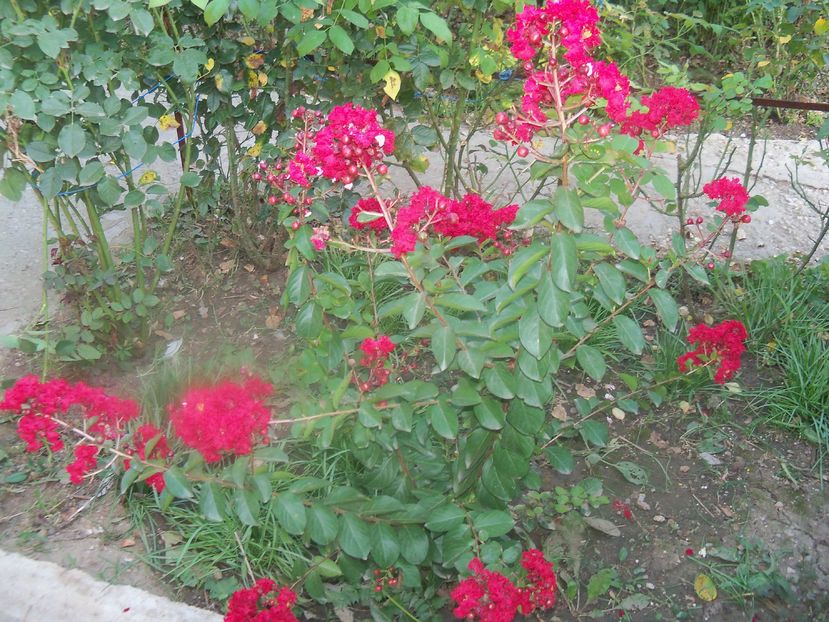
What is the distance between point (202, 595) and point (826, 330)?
7.63 feet

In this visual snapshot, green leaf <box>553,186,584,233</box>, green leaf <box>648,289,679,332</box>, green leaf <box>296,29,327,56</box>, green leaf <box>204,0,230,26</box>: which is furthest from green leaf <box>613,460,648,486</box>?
green leaf <box>204,0,230,26</box>

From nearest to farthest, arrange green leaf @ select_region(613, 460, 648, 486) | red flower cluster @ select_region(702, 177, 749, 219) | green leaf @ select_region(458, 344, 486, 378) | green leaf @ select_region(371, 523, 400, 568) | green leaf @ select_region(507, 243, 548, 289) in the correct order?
green leaf @ select_region(507, 243, 548, 289)
green leaf @ select_region(458, 344, 486, 378)
green leaf @ select_region(371, 523, 400, 568)
red flower cluster @ select_region(702, 177, 749, 219)
green leaf @ select_region(613, 460, 648, 486)

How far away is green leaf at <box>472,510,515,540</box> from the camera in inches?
74.0

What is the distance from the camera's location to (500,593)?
→ 5.46 ft

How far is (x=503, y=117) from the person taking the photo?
1526 mm

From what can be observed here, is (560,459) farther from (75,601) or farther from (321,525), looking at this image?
(75,601)

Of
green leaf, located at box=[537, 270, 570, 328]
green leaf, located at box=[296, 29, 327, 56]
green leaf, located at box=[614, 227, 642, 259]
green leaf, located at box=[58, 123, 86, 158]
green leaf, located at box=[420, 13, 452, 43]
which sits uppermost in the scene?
green leaf, located at box=[420, 13, 452, 43]

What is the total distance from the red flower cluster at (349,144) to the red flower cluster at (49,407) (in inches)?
30.5

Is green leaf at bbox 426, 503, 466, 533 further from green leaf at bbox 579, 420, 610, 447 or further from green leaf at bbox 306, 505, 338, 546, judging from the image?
green leaf at bbox 579, 420, 610, 447

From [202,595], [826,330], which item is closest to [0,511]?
[202,595]

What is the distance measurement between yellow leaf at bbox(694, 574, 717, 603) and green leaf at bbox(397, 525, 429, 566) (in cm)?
81

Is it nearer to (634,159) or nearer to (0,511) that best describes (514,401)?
(634,159)

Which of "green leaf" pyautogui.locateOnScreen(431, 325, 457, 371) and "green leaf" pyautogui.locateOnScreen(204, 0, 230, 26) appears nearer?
"green leaf" pyautogui.locateOnScreen(431, 325, 457, 371)

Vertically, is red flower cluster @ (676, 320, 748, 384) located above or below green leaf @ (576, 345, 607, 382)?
below
